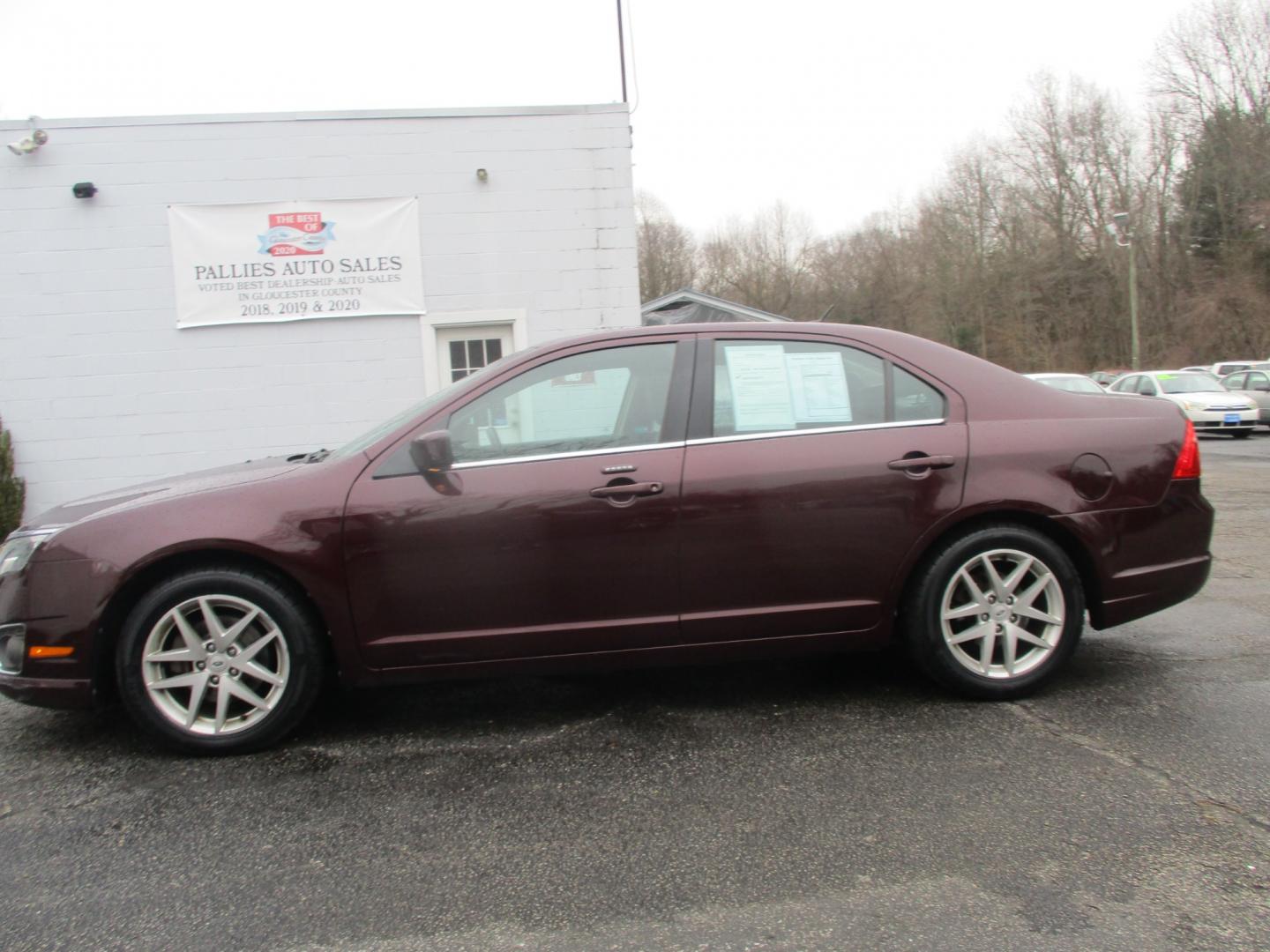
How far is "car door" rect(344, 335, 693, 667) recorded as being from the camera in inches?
137

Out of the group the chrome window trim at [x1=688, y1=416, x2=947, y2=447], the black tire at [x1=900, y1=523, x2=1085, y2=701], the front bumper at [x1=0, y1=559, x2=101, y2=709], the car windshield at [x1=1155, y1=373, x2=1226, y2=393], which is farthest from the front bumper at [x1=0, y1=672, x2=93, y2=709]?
the car windshield at [x1=1155, y1=373, x2=1226, y2=393]

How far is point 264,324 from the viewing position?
9.01 metres

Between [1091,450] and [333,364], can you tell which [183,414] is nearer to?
[333,364]

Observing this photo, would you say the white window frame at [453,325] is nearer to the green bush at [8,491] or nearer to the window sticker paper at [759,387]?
the green bush at [8,491]

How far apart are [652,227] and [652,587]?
4532 centimetres

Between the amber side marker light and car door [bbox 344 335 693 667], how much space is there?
102 cm

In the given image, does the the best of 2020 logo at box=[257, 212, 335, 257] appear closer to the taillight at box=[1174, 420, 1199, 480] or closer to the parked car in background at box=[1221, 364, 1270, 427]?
the taillight at box=[1174, 420, 1199, 480]

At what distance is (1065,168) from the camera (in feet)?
137

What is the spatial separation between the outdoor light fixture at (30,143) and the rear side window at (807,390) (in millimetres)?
7889

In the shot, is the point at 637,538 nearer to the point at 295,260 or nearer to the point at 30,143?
the point at 295,260

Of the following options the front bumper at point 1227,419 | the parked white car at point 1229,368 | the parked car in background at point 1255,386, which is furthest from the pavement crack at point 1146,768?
the parked white car at point 1229,368

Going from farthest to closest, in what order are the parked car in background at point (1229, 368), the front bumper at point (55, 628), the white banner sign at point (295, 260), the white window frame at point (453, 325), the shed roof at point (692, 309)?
the parked car in background at point (1229, 368) < the shed roof at point (692, 309) < the white window frame at point (453, 325) < the white banner sign at point (295, 260) < the front bumper at point (55, 628)

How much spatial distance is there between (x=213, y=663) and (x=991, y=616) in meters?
2.99

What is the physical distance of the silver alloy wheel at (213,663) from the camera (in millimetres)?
3428
